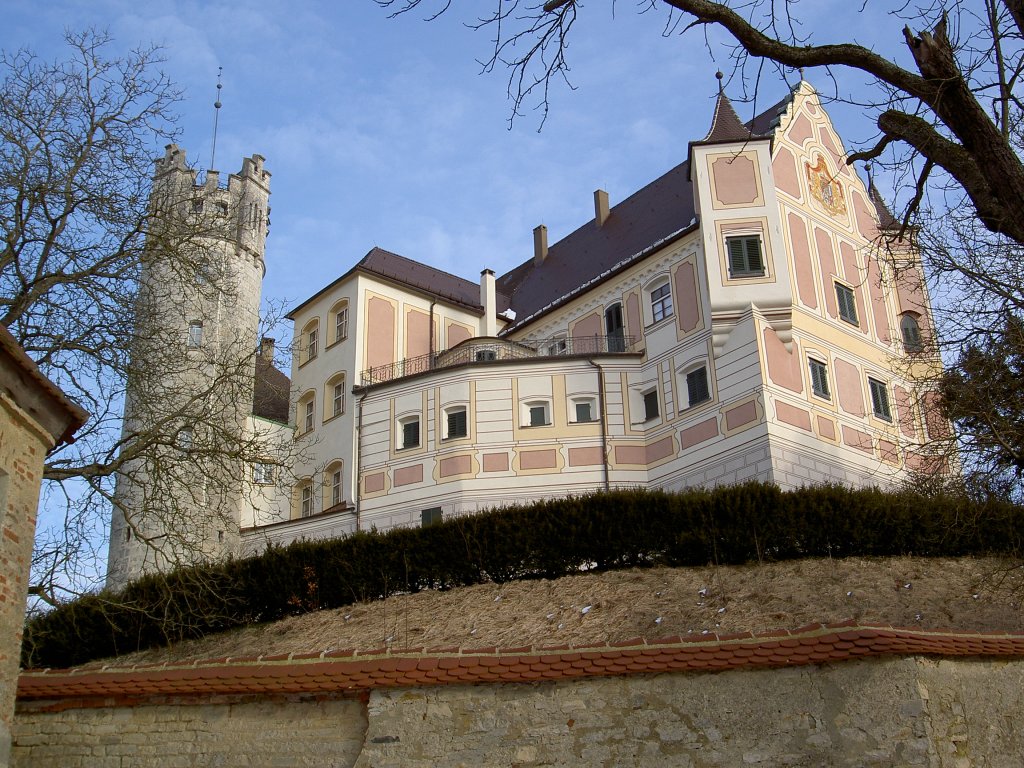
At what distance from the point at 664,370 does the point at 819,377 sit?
457cm

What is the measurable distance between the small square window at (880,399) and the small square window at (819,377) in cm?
205

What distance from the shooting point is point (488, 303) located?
42.4 meters

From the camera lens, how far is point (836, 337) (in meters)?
33.7

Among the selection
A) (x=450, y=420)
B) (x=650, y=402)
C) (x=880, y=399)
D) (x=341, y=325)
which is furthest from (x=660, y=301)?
(x=341, y=325)

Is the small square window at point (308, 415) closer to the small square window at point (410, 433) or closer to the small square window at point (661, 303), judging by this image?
the small square window at point (410, 433)

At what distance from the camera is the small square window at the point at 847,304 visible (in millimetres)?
34438

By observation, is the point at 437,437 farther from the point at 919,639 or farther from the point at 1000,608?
the point at 919,639

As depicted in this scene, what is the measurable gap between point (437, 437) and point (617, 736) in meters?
24.1

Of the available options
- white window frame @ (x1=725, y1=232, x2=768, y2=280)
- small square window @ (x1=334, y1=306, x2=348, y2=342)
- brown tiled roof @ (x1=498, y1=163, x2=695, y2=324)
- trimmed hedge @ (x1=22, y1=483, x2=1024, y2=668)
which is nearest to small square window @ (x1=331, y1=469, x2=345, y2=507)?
small square window @ (x1=334, y1=306, x2=348, y2=342)

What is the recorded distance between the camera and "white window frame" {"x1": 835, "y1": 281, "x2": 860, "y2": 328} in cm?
3438

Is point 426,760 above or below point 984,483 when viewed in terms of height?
below

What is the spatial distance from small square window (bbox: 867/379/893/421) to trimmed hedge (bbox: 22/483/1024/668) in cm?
1117

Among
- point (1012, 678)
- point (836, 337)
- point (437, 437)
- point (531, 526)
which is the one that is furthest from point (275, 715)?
point (836, 337)

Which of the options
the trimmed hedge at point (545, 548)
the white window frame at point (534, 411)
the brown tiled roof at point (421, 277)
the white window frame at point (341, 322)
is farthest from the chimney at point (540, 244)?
the trimmed hedge at point (545, 548)
